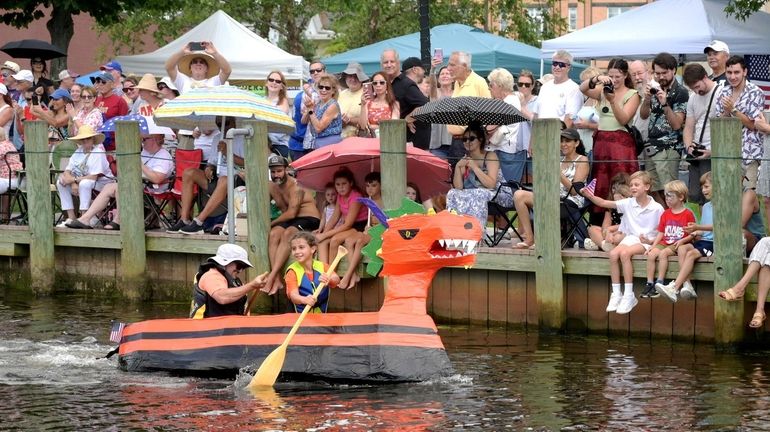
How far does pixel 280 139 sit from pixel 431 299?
3168mm

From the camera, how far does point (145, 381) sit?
12.8m

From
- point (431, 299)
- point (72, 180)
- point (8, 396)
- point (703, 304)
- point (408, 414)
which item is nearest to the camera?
point (408, 414)

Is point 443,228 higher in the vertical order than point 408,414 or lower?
higher

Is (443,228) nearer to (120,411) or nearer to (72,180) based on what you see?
(120,411)

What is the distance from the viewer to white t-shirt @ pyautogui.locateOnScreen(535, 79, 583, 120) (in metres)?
16.0

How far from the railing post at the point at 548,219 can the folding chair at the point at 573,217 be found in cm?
29

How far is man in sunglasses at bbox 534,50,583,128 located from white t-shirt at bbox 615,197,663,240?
2.05 metres

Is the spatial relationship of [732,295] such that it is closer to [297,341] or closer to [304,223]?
[297,341]

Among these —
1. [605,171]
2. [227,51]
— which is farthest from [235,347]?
[227,51]

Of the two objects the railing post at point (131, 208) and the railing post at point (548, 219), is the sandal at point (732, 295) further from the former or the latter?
the railing post at point (131, 208)

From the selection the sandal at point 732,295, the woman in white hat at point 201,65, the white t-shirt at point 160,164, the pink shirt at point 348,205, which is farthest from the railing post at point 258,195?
the sandal at point 732,295

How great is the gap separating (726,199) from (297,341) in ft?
13.1

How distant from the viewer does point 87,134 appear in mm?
17500

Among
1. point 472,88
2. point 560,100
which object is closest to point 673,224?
point 560,100
